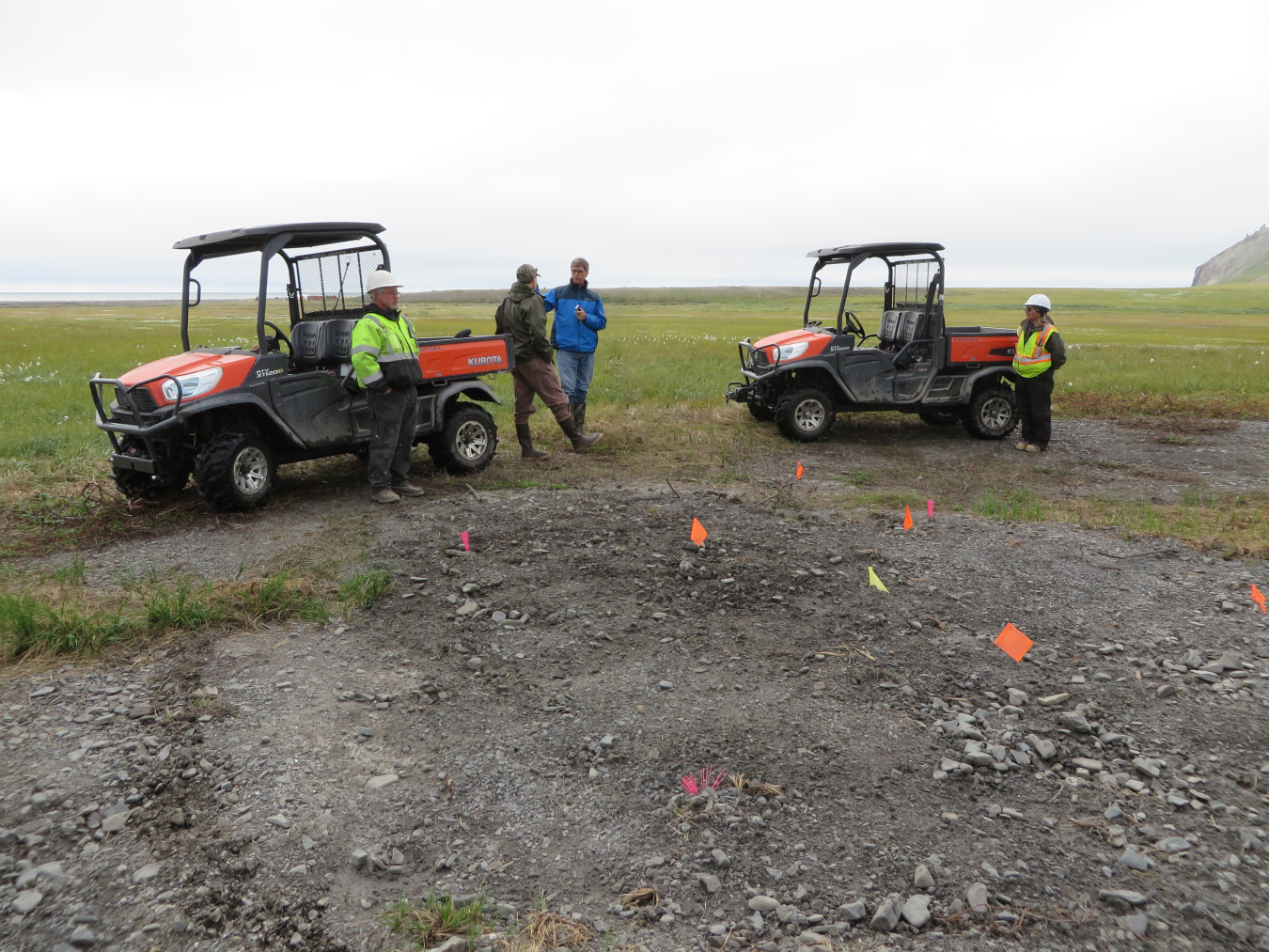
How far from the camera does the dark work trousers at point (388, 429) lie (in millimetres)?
7617

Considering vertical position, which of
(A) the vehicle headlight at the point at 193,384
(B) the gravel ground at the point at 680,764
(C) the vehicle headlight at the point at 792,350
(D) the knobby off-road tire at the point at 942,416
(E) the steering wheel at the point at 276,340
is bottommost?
(B) the gravel ground at the point at 680,764

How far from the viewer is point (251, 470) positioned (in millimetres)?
7355

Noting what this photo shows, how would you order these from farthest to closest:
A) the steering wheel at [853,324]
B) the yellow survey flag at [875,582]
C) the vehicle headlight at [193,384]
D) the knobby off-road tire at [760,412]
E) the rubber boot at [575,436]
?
the knobby off-road tire at [760,412] < the steering wheel at [853,324] < the rubber boot at [575,436] < the vehicle headlight at [193,384] < the yellow survey flag at [875,582]

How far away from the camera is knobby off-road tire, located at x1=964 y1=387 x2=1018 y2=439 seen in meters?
11.4

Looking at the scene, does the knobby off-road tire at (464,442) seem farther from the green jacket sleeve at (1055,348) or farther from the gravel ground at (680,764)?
the green jacket sleeve at (1055,348)

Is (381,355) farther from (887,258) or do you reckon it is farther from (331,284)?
(887,258)

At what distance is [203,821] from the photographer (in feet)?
10.9

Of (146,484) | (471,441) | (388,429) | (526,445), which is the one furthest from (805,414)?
(146,484)

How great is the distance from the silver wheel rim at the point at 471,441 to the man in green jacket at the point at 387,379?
927mm

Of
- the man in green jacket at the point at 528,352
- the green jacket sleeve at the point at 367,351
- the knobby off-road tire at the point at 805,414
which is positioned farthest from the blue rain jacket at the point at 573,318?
the green jacket sleeve at the point at 367,351

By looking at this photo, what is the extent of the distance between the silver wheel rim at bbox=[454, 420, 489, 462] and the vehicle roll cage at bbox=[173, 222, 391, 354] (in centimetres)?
179

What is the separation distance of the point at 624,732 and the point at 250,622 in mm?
2495

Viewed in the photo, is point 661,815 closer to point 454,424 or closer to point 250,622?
point 250,622

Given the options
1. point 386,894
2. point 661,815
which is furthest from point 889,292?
point 386,894
